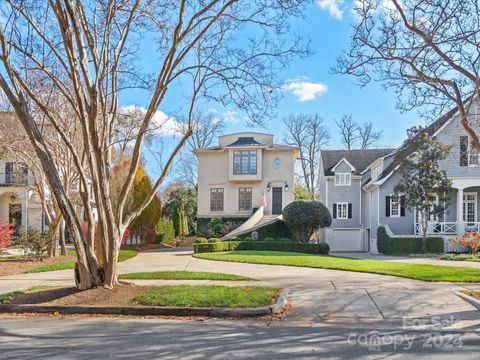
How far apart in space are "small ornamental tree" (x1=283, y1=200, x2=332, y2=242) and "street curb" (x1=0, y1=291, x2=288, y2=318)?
63.1ft

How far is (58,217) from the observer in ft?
63.1

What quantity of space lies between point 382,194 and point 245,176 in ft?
35.0

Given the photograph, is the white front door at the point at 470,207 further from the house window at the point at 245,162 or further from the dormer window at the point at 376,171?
the house window at the point at 245,162

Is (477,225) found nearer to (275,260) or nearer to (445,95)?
(275,260)

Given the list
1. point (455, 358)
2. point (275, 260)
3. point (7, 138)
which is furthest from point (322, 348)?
point (7, 138)

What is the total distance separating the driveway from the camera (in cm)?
757

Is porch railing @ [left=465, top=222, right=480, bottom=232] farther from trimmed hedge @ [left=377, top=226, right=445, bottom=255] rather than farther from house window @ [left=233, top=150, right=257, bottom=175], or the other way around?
house window @ [left=233, top=150, right=257, bottom=175]

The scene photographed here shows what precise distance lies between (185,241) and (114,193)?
10.9 m

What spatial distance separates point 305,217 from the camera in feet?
90.1

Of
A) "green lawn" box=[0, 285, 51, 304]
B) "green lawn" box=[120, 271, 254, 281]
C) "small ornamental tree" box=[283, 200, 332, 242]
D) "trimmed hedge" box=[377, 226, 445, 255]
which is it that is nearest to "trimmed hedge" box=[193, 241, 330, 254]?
"small ornamental tree" box=[283, 200, 332, 242]

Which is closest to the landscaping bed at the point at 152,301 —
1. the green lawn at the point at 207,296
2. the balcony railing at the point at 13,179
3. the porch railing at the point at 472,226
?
the green lawn at the point at 207,296

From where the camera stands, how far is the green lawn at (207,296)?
26.9 feet

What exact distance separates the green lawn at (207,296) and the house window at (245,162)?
24.6 m

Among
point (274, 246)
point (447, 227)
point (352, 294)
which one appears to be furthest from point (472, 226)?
point (352, 294)
